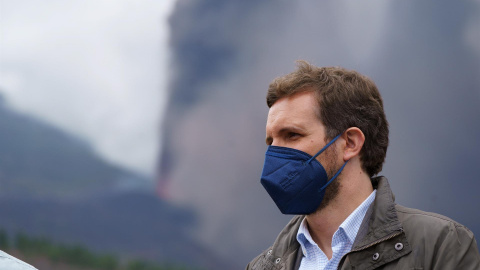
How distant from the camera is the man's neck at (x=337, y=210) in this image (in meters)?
1.98

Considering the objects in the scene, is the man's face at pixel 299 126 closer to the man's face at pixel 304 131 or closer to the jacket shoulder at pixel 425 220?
the man's face at pixel 304 131

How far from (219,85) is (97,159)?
1.06 m

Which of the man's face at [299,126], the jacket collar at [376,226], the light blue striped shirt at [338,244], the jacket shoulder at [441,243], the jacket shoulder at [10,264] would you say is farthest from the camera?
the man's face at [299,126]

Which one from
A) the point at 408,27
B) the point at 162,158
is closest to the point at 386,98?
the point at 408,27

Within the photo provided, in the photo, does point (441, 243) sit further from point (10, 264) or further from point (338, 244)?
point (10, 264)

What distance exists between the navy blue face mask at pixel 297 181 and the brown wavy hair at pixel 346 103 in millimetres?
136

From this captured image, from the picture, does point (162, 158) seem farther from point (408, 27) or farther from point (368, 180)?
point (368, 180)

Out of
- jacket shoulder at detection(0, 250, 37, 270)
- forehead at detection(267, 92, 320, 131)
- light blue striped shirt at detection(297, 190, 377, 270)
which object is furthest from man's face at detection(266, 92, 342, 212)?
jacket shoulder at detection(0, 250, 37, 270)

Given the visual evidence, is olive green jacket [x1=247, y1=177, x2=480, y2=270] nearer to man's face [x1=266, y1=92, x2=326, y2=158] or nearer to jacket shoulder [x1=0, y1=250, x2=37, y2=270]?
man's face [x1=266, y1=92, x2=326, y2=158]

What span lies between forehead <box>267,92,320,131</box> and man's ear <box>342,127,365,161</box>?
13cm

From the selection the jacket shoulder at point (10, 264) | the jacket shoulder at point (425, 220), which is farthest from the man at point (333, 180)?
the jacket shoulder at point (10, 264)

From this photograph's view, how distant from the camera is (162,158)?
402 centimetres

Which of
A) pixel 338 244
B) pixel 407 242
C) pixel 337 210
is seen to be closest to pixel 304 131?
pixel 337 210

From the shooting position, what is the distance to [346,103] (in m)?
2.08
